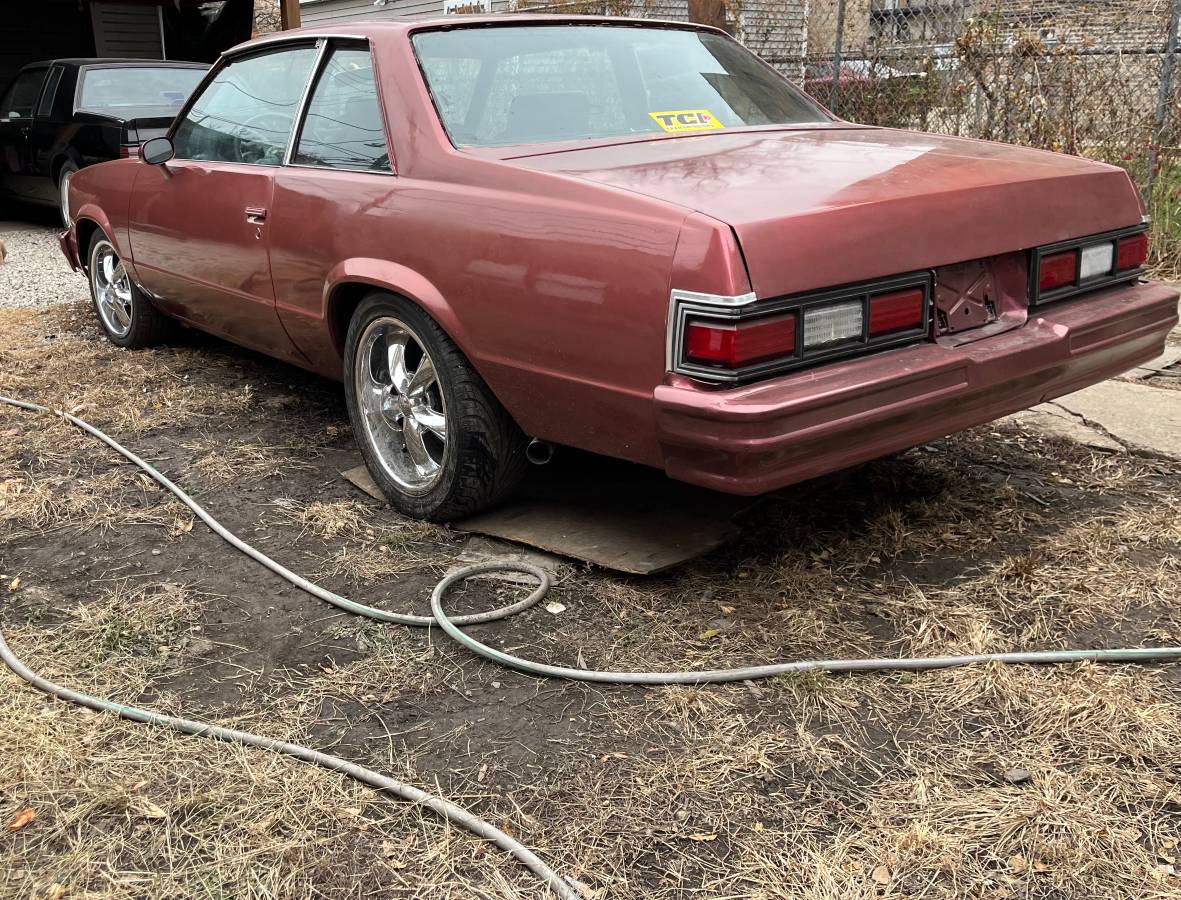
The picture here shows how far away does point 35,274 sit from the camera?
29.0 feet

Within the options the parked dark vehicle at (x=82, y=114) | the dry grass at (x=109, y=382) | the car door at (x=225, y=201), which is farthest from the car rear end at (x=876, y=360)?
the parked dark vehicle at (x=82, y=114)

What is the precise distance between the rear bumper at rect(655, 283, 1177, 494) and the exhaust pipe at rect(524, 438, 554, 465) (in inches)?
28.7

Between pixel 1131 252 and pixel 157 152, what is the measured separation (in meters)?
3.89

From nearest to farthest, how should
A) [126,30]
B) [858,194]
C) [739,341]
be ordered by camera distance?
[739,341] < [858,194] < [126,30]

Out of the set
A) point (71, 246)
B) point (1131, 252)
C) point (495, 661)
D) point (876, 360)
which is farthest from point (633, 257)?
point (71, 246)

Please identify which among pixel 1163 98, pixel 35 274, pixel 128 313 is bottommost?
pixel 35 274

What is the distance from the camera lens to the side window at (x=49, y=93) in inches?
414

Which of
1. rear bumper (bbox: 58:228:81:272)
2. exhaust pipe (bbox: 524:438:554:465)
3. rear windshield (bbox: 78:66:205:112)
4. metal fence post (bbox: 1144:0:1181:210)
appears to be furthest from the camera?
rear windshield (bbox: 78:66:205:112)

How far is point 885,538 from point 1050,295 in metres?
0.87

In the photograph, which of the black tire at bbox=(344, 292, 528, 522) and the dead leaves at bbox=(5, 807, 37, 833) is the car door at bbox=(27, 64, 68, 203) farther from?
the dead leaves at bbox=(5, 807, 37, 833)

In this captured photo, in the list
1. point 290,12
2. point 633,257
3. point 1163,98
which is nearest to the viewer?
point 633,257

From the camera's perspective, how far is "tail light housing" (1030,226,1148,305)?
10.5 ft

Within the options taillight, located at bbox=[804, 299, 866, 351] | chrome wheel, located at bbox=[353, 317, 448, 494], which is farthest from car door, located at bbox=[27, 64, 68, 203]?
taillight, located at bbox=[804, 299, 866, 351]

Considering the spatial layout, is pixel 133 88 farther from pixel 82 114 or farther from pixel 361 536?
pixel 361 536
